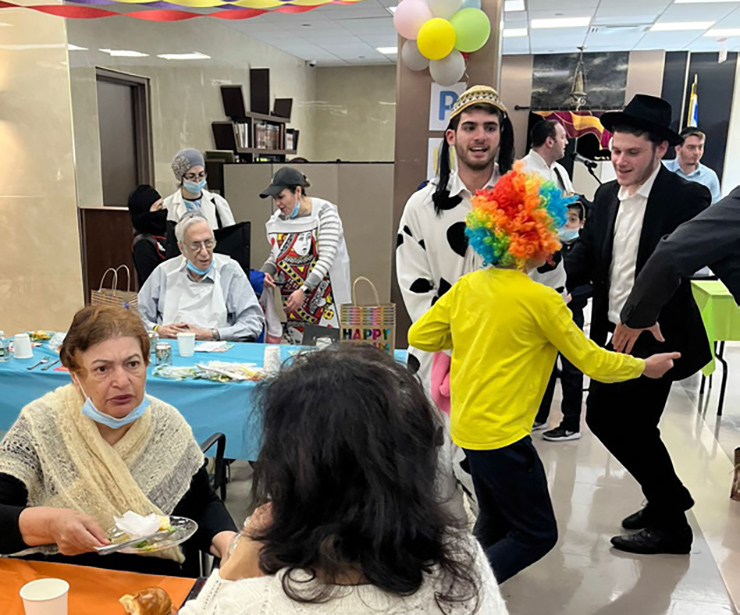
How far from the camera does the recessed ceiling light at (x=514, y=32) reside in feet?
26.7

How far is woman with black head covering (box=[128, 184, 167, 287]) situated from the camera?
385cm

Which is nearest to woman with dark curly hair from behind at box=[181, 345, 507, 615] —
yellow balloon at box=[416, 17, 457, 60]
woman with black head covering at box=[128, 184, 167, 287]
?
yellow balloon at box=[416, 17, 457, 60]

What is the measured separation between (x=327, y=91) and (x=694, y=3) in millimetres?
5783

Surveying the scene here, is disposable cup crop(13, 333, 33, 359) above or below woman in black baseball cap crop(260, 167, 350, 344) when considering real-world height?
below

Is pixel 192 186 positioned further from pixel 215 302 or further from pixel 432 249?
pixel 432 249

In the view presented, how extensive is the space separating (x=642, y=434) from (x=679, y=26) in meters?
7.40

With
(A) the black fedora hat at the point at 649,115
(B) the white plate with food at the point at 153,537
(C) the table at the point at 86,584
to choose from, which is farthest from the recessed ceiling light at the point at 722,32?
(C) the table at the point at 86,584

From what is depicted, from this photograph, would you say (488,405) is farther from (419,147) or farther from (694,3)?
(694,3)

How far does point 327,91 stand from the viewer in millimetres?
10844

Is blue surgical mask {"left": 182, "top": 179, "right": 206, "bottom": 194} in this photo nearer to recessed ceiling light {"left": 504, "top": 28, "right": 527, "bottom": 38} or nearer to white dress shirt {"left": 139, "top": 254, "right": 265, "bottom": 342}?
white dress shirt {"left": 139, "top": 254, "right": 265, "bottom": 342}

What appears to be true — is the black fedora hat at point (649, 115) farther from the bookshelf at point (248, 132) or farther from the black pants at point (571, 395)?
the bookshelf at point (248, 132)

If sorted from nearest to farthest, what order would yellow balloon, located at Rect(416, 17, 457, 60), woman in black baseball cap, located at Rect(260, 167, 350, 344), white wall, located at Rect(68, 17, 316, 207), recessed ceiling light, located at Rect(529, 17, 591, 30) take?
yellow balloon, located at Rect(416, 17, 457, 60) → woman in black baseball cap, located at Rect(260, 167, 350, 344) → white wall, located at Rect(68, 17, 316, 207) → recessed ceiling light, located at Rect(529, 17, 591, 30)

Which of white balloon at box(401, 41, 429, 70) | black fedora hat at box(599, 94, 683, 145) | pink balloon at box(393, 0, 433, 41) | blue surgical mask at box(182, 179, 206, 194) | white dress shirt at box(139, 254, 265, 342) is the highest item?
pink balloon at box(393, 0, 433, 41)

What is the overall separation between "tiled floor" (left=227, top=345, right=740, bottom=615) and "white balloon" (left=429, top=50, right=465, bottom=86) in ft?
6.92
